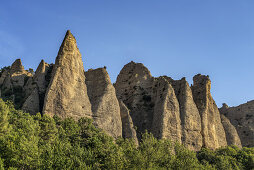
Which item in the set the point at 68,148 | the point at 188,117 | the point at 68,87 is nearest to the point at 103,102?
the point at 68,87

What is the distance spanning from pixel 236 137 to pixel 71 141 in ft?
176

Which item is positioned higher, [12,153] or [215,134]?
[215,134]

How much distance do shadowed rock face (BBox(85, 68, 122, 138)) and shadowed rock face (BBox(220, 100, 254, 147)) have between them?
48.7m

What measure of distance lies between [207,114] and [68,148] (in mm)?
43065

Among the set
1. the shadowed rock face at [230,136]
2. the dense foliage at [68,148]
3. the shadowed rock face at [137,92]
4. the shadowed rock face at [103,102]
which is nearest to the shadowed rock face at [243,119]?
the shadowed rock face at [230,136]

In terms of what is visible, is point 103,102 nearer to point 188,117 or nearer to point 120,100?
point 120,100

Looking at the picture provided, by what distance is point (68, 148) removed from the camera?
44.5 meters

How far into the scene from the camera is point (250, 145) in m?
94.2

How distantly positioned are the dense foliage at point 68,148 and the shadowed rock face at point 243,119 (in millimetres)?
43048

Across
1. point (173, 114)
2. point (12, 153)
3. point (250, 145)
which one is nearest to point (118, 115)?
point (173, 114)

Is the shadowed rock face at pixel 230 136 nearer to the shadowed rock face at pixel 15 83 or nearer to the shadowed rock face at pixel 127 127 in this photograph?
the shadowed rock face at pixel 127 127

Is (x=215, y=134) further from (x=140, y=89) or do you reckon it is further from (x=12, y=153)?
(x=12, y=153)

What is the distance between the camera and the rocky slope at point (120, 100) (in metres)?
58.2

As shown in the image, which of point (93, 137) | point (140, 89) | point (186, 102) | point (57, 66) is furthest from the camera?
point (140, 89)
